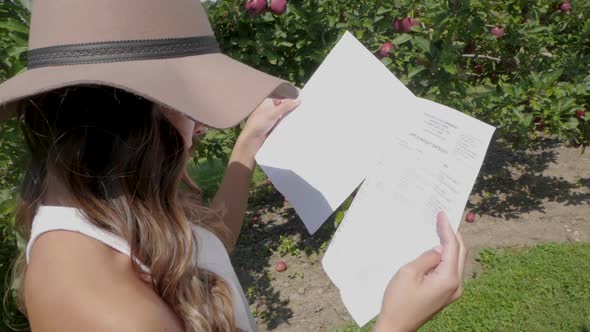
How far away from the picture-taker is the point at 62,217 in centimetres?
82

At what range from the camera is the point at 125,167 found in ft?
2.84

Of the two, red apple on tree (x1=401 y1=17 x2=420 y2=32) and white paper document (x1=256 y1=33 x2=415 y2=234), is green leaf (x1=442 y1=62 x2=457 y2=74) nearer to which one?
red apple on tree (x1=401 y1=17 x2=420 y2=32)

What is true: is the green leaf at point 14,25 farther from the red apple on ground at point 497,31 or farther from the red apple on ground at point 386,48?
the red apple on ground at point 497,31

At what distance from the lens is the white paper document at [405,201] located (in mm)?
990

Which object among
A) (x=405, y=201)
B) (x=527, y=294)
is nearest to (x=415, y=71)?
(x=405, y=201)

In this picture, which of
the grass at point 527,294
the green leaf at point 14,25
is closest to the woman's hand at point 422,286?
the green leaf at point 14,25

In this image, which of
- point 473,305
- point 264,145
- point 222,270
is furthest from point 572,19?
point 222,270

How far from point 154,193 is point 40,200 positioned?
212 millimetres

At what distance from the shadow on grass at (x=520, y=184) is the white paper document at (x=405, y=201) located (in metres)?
2.69

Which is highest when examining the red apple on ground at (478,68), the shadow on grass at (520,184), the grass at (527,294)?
the red apple on ground at (478,68)

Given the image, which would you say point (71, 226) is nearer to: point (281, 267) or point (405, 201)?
point (405, 201)

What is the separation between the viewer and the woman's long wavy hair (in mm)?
838

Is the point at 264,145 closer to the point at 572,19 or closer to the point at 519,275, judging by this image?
the point at 519,275

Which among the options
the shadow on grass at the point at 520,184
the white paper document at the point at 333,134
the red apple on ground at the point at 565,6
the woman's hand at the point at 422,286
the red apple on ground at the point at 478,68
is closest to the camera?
the woman's hand at the point at 422,286
